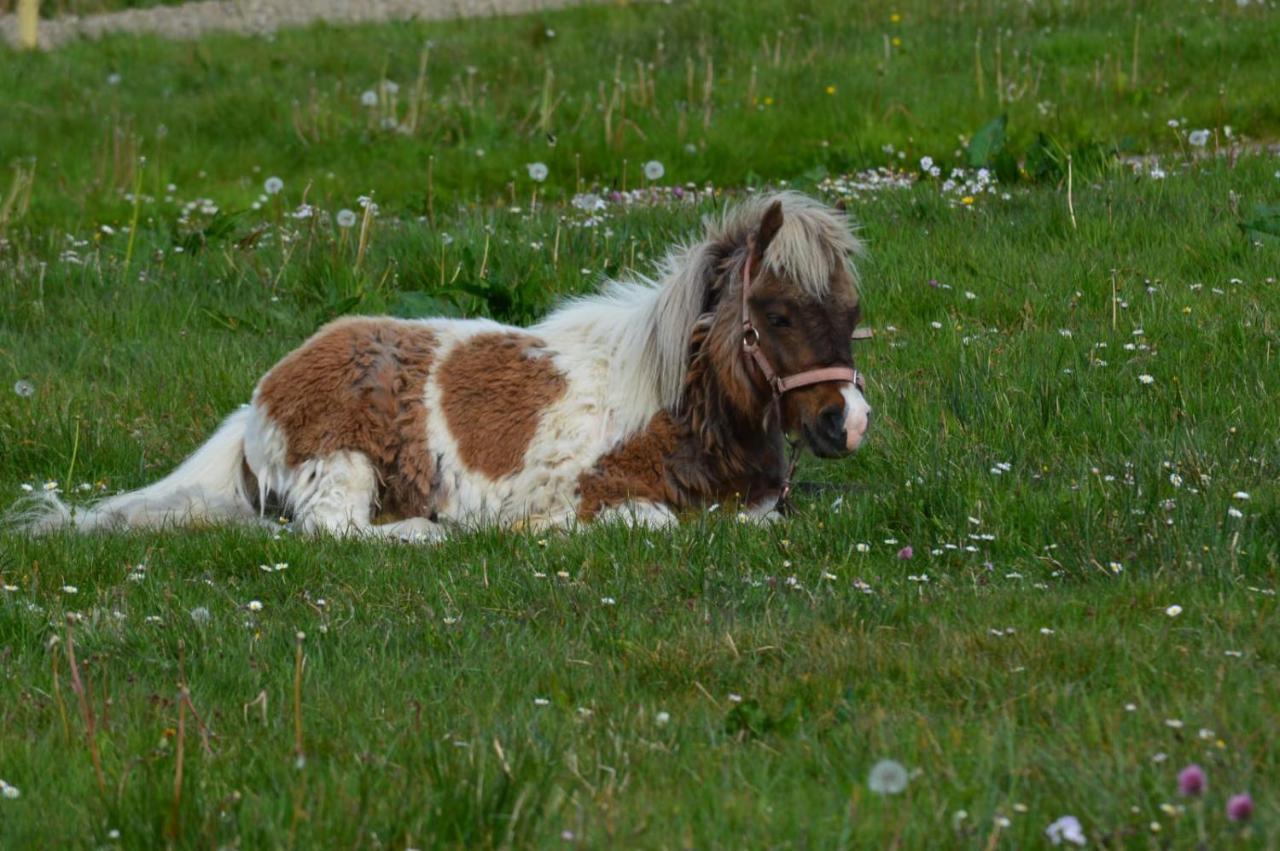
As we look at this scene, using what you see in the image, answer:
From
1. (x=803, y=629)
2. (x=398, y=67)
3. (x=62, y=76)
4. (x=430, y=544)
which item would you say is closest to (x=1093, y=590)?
(x=803, y=629)

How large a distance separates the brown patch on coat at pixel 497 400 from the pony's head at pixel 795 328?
0.83 meters

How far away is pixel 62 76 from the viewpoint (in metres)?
17.6

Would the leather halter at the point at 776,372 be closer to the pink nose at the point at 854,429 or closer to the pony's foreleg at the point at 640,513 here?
the pink nose at the point at 854,429

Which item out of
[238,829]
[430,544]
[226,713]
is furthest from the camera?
[430,544]

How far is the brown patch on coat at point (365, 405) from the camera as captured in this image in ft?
22.7

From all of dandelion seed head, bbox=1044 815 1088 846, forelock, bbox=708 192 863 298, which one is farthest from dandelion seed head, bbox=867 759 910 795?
forelock, bbox=708 192 863 298

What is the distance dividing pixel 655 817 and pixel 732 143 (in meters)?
10.2

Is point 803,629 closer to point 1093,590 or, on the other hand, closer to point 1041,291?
point 1093,590

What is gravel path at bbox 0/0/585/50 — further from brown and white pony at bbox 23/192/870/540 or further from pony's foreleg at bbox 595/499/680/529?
pony's foreleg at bbox 595/499/680/529

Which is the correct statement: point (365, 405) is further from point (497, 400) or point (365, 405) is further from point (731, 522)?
point (731, 522)

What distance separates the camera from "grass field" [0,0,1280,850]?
11.8 feet

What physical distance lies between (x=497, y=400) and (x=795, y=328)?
A: 141cm

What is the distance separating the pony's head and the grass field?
36cm

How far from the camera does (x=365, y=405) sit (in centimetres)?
693
